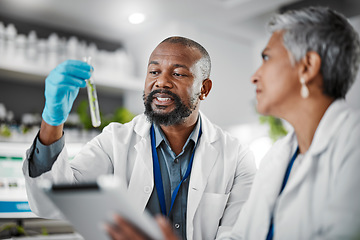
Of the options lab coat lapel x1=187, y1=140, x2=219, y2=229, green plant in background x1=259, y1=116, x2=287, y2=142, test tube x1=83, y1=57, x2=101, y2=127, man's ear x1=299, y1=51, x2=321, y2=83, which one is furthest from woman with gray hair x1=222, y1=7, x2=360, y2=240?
green plant in background x1=259, y1=116, x2=287, y2=142

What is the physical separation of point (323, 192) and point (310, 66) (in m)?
0.33

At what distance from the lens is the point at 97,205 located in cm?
73

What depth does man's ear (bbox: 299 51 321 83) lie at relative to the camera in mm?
933

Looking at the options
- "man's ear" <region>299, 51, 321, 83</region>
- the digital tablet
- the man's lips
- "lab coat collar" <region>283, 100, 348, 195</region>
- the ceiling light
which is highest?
the ceiling light

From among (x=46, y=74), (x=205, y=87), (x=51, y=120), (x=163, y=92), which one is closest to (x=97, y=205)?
(x=51, y=120)

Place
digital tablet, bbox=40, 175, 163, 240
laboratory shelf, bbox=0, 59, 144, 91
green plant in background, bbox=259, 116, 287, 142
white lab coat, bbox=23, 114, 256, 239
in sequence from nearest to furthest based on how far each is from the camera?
1. digital tablet, bbox=40, 175, 163, 240
2. white lab coat, bbox=23, 114, 256, 239
3. laboratory shelf, bbox=0, 59, 144, 91
4. green plant in background, bbox=259, 116, 287, 142

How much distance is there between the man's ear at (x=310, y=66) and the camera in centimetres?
93

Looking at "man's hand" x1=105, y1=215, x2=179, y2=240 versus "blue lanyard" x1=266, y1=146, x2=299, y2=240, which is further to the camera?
"blue lanyard" x1=266, y1=146, x2=299, y2=240

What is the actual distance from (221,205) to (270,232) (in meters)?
0.35

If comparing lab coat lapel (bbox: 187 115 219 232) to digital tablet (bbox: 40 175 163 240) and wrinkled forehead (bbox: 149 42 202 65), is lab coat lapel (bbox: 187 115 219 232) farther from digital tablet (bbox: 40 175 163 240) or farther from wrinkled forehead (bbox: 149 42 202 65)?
digital tablet (bbox: 40 175 163 240)

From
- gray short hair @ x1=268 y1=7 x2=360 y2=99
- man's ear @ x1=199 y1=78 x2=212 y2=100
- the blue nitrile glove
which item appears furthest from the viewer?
man's ear @ x1=199 y1=78 x2=212 y2=100

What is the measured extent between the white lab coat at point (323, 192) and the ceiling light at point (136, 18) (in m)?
2.19

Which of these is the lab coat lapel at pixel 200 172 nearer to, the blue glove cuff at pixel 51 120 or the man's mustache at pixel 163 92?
the man's mustache at pixel 163 92

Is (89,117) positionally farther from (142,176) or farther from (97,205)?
(97,205)
